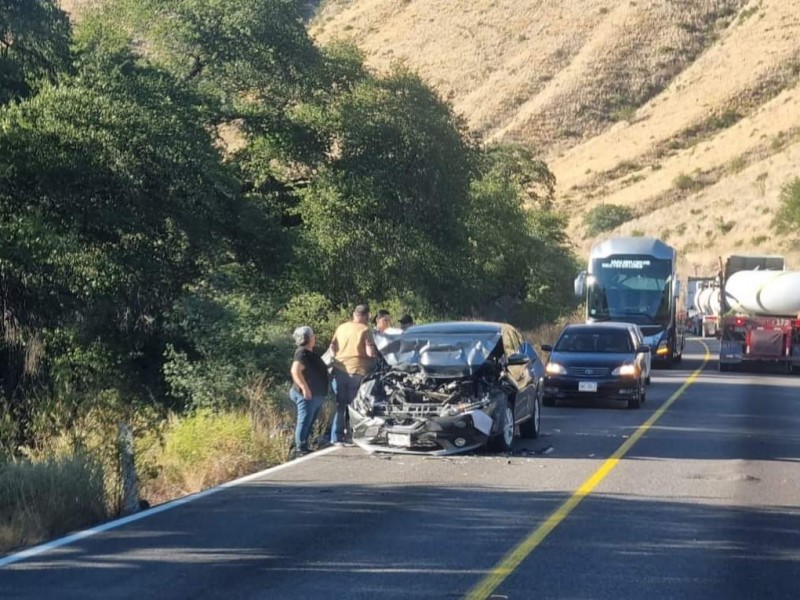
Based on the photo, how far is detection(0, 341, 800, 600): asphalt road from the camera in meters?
9.09

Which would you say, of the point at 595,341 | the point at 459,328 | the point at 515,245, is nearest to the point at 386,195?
the point at 595,341

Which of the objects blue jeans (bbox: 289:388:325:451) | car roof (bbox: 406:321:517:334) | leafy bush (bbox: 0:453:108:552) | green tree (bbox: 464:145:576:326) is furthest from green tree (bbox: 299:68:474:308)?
leafy bush (bbox: 0:453:108:552)

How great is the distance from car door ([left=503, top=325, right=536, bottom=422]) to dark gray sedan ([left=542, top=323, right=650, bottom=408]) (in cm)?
524

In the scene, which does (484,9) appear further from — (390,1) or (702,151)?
(702,151)

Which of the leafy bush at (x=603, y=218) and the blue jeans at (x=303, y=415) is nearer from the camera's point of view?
the blue jeans at (x=303, y=415)

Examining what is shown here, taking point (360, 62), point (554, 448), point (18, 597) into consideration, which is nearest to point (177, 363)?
point (554, 448)

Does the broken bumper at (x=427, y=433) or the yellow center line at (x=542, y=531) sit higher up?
the broken bumper at (x=427, y=433)

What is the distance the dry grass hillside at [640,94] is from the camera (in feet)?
298

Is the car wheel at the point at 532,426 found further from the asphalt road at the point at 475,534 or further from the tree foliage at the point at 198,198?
the tree foliage at the point at 198,198

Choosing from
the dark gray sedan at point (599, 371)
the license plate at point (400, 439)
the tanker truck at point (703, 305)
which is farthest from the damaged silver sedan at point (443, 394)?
the tanker truck at point (703, 305)

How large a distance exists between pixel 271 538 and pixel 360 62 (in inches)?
948

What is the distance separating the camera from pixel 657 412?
23203 mm

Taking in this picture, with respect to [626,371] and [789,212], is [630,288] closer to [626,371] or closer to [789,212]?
[626,371]

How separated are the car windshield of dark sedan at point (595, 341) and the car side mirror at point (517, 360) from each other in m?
7.56
